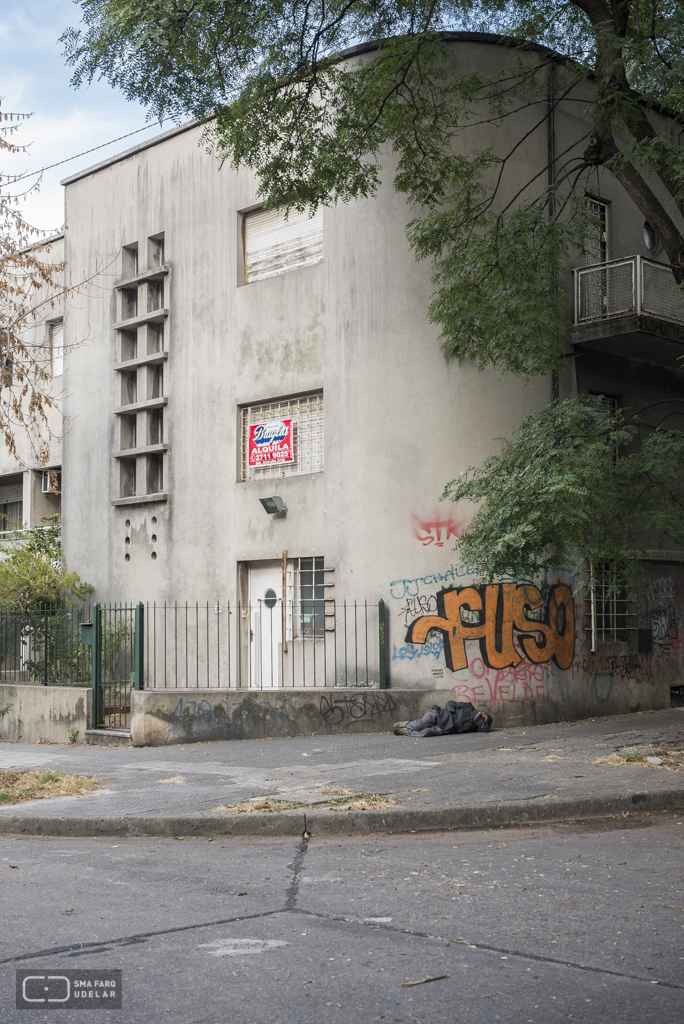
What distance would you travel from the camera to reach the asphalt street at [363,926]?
3979 mm

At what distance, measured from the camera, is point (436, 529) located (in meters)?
14.6

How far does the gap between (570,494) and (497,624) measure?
10.6 ft

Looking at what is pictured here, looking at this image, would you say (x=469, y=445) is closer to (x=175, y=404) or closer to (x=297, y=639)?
(x=297, y=639)

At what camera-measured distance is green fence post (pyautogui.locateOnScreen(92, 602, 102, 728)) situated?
1449 centimetres

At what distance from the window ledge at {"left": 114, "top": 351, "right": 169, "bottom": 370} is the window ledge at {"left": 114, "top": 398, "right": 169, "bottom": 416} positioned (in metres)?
0.69

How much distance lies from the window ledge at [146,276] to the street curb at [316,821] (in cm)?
1239

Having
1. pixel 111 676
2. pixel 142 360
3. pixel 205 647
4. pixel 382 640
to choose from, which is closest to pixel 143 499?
pixel 142 360

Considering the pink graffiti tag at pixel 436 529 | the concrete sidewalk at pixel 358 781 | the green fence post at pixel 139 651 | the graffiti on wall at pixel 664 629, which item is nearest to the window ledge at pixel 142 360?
the green fence post at pixel 139 651

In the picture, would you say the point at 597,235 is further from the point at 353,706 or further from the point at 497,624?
the point at 353,706

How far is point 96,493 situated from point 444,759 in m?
11.0

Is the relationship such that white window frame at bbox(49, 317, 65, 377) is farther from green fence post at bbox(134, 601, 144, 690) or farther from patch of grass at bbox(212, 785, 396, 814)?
patch of grass at bbox(212, 785, 396, 814)

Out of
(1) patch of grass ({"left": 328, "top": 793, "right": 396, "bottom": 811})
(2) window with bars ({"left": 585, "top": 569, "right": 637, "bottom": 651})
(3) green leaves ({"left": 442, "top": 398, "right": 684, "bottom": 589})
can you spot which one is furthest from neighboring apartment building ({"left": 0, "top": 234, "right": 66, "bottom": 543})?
(1) patch of grass ({"left": 328, "top": 793, "right": 396, "bottom": 811})

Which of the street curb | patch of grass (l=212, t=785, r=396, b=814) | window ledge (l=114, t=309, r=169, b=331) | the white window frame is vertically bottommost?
the street curb

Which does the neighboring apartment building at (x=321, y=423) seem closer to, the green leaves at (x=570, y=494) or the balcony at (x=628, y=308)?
the balcony at (x=628, y=308)
